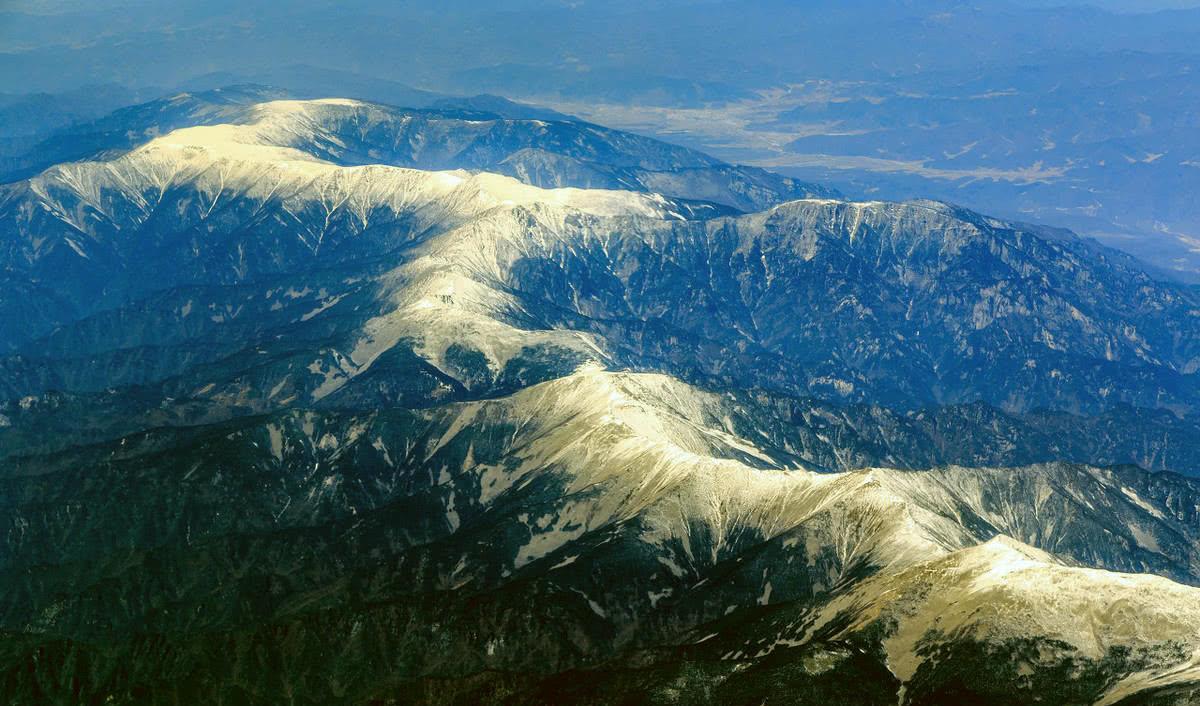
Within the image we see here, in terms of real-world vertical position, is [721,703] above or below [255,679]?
above

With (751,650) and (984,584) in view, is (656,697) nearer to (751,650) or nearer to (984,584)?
(751,650)

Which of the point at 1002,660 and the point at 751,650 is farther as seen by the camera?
the point at 751,650

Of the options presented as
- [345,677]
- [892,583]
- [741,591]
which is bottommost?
[345,677]

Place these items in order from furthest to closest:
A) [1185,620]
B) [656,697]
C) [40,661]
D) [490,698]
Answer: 1. [40,661]
2. [490,698]
3. [656,697]
4. [1185,620]

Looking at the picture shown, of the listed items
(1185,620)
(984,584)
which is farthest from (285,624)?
(1185,620)

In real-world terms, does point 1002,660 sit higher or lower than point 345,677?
higher

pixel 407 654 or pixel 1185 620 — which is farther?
pixel 407 654

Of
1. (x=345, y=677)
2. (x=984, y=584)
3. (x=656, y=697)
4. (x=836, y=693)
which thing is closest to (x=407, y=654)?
(x=345, y=677)

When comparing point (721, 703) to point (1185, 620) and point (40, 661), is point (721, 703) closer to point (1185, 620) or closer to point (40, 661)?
point (1185, 620)

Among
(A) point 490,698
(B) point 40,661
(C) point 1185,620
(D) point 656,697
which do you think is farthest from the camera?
(B) point 40,661
